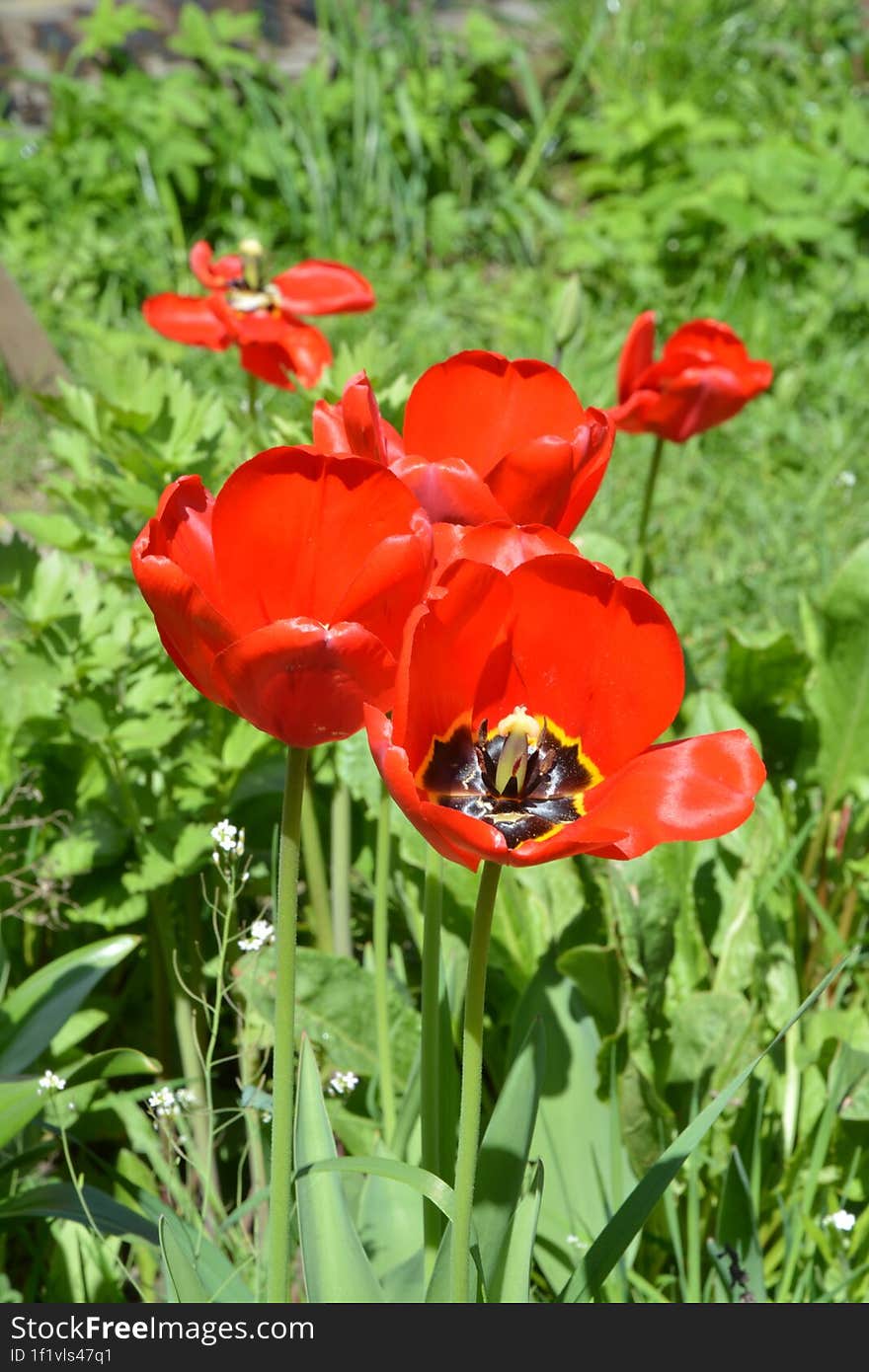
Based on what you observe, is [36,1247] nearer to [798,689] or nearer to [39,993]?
[39,993]

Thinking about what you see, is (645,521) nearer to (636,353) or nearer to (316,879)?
(636,353)

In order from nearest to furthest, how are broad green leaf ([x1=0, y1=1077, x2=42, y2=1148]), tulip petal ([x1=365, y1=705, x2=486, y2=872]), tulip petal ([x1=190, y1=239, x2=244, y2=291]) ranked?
tulip petal ([x1=365, y1=705, x2=486, y2=872]), broad green leaf ([x1=0, y1=1077, x2=42, y2=1148]), tulip petal ([x1=190, y1=239, x2=244, y2=291])

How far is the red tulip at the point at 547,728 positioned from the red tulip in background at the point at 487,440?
0.09 m

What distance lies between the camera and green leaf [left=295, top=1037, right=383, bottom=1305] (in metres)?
1.04

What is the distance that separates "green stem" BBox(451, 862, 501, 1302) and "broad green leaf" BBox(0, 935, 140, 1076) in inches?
25.7

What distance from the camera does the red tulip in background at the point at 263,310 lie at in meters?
1.81

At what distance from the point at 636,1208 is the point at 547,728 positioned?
1.14 ft

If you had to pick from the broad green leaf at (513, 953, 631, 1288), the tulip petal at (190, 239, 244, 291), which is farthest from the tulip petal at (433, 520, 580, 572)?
the tulip petal at (190, 239, 244, 291)

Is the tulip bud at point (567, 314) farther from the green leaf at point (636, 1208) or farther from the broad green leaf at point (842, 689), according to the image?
the green leaf at point (636, 1208)

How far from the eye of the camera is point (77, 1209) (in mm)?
1319

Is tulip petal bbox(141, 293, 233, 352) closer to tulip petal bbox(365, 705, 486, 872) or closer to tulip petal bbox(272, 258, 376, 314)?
tulip petal bbox(272, 258, 376, 314)

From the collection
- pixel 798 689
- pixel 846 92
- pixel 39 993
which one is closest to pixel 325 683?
pixel 39 993

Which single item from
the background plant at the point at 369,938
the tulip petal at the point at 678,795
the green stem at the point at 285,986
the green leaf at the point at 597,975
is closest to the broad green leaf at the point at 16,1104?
the background plant at the point at 369,938

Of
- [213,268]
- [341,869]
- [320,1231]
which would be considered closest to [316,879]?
[341,869]
